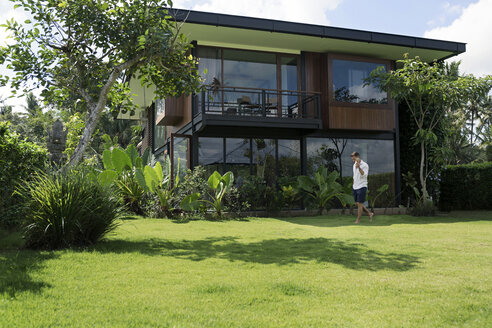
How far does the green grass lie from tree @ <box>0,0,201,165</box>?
3.52 m

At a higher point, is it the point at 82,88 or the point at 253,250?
the point at 82,88

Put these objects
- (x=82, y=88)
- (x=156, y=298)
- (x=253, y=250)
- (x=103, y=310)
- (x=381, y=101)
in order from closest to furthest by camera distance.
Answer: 1. (x=103, y=310)
2. (x=156, y=298)
3. (x=253, y=250)
4. (x=82, y=88)
5. (x=381, y=101)

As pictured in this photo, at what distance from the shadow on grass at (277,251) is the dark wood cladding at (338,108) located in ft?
25.4

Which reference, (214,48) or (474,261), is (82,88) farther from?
(474,261)

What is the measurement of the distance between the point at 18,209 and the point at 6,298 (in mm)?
3183

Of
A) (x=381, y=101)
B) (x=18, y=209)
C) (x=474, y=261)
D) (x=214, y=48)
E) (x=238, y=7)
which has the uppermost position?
(x=238, y=7)

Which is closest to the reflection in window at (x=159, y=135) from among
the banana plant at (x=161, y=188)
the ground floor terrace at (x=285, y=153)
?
the ground floor terrace at (x=285, y=153)

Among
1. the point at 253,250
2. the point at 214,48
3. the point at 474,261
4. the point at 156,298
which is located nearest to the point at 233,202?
the point at 214,48

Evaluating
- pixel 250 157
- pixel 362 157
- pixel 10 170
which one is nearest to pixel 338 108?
pixel 362 157

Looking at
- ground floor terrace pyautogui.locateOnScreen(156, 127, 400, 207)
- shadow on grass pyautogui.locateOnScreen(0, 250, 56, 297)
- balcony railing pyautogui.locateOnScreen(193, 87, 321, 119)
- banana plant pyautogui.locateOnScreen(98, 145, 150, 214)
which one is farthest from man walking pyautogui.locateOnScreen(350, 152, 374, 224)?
shadow on grass pyautogui.locateOnScreen(0, 250, 56, 297)

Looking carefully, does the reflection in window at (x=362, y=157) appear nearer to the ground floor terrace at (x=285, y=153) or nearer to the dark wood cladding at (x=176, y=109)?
the ground floor terrace at (x=285, y=153)

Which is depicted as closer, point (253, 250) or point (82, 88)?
point (253, 250)

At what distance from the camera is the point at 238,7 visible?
1251 centimetres

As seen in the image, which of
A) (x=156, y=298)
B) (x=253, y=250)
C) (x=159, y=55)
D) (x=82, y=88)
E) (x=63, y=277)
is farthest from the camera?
(x=82, y=88)
